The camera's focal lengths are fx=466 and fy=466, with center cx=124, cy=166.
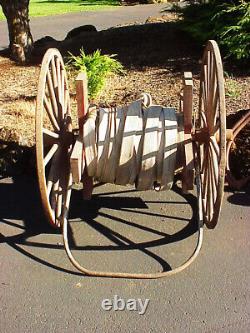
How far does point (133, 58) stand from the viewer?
7.90 metres

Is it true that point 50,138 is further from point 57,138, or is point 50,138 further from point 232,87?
point 232,87

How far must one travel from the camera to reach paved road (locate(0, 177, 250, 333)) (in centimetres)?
315

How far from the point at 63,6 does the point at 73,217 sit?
55.5 feet

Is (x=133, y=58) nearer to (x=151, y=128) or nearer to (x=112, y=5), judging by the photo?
(x=151, y=128)

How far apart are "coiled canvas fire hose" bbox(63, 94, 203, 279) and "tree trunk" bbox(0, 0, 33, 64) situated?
482 centimetres

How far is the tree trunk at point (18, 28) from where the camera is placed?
7648 millimetres

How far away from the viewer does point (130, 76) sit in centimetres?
724

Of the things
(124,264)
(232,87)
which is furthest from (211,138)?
(232,87)

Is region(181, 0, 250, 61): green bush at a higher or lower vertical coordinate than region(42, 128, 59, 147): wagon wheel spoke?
higher

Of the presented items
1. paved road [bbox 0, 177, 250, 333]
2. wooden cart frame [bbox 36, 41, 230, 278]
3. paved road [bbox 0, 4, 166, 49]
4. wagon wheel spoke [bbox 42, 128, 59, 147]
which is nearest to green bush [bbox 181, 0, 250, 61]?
wooden cart frame [bbox 36, 41, 230, 278]

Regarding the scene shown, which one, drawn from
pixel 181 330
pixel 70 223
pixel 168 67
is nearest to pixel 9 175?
pixel 70 223

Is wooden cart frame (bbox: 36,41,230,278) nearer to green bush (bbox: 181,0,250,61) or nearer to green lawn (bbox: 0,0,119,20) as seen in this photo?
green bush (bbox: 181,0,250,61)

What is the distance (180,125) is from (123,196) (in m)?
1.07

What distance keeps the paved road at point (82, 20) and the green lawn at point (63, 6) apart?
101 centimetres
